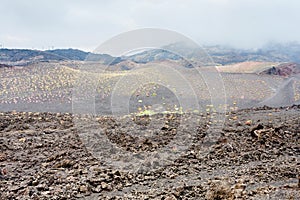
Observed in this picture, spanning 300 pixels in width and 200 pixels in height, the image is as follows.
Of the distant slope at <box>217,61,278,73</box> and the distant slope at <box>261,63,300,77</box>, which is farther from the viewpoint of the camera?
the distant slope at <box>217,61,278,73</box>

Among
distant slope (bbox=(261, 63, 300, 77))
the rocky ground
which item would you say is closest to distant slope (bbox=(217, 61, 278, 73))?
A: distant slope (bbox=(261, 63, 300, 77))

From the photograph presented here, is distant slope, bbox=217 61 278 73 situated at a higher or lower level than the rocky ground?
higher

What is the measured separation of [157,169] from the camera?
17.1 feet

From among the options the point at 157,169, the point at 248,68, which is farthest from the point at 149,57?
the point at 157,169

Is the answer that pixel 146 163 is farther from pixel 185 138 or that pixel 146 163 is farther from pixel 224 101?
pixel 224 101

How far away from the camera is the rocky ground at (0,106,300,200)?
170 inches

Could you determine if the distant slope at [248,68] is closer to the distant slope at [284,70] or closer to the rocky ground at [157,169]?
the distant slope at [284,70]

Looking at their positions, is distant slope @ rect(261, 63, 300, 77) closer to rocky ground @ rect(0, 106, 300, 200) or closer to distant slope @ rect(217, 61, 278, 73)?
distant slope @ rect(217, 61, 278, 73)

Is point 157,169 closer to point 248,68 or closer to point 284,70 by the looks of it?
point 284,70

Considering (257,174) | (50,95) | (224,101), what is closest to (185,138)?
(257,174)

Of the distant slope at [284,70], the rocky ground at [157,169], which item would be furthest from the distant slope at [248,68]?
the rocky ground at [157,169]

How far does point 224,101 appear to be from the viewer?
19.2 m

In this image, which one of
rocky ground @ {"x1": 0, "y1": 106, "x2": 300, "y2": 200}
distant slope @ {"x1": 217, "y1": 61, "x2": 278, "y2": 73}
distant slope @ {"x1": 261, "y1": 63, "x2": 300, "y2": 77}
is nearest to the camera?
rocky ground @ {"x1": 0, "y1": 106, "x2": 300, "y2": 200}

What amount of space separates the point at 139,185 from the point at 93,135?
3.36 metres
